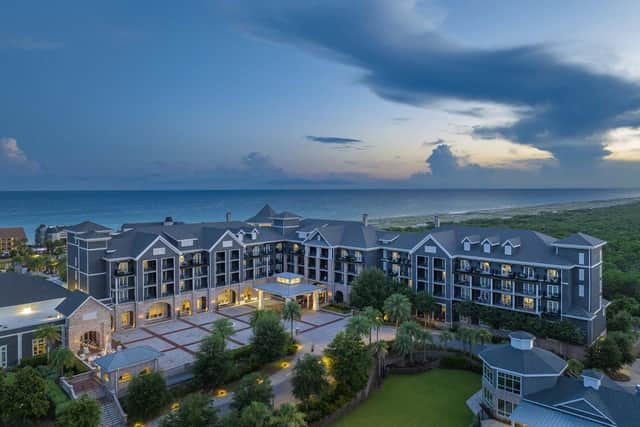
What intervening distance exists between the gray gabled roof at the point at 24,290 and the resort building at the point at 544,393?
1634 inches

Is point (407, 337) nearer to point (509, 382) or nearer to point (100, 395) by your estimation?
point (509, 382)

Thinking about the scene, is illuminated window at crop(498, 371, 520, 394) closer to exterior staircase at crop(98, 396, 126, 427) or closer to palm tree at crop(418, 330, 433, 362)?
palm tree at crop(418, 330, 433, 362)

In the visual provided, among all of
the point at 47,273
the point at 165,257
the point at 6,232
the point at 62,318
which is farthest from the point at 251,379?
the point at 6,232

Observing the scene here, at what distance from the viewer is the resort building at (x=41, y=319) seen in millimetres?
36156

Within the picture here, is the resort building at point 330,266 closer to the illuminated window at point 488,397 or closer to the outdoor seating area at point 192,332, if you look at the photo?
the outdoor seating area at point 192,332

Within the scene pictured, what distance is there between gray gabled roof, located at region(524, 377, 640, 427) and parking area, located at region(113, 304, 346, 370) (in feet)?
70.3

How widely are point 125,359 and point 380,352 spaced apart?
839 inches

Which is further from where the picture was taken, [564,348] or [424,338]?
[564,348]

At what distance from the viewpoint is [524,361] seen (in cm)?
3022

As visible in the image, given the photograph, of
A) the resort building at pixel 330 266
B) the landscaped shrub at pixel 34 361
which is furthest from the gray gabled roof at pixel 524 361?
the landscaped shrub at pixel 34 361

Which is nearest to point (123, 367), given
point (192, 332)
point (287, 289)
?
point (192, 332)

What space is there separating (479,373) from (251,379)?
21.7 meters

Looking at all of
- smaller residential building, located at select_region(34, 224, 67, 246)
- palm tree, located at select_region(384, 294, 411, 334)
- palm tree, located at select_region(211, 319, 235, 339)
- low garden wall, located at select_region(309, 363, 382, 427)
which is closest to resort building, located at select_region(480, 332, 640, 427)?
low garden wall, located at select_region(309, 363, 382, 427)

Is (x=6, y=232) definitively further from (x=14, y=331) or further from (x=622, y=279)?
(x=622, y=279)
